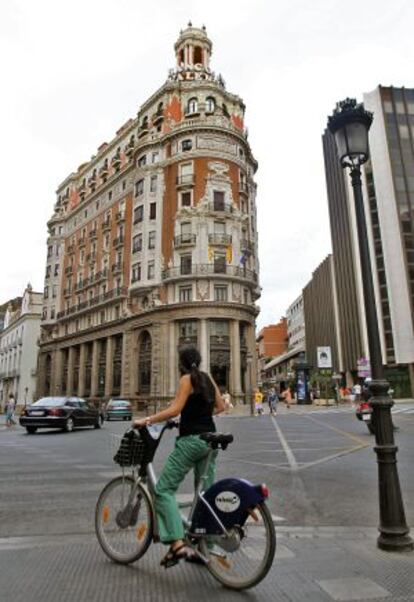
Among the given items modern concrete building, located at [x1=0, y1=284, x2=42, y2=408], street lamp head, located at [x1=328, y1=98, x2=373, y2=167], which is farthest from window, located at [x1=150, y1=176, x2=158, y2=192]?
street lamp head, located at [x1=328, y1=98, x2=373, y2=167]

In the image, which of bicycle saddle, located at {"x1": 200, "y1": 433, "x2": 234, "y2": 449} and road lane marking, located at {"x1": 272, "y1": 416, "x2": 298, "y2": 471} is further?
road lane marking, located at {"x1": 272, "y1": 416, "x2": 298, "y2": 471}

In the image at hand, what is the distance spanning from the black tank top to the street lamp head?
3.24m

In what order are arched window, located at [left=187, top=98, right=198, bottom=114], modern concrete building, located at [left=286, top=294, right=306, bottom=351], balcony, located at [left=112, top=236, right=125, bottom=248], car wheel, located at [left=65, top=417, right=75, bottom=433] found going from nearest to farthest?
car wheel, located at [left=65, top=417, right=75, bottom=433]
arched window, located at [left=187, top=98, right=198, bottom=114]
balcony, located at [left=112, top=236, right=125, bottom=248]
modern concrete building, located at [left=286, top=294, right=306, bottom=351]

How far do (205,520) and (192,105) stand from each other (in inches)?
1927

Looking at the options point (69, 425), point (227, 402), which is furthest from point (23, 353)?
point (227, 402)

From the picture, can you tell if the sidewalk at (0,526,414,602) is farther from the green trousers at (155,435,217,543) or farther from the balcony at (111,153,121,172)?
the balcony at (111,153,121,172)

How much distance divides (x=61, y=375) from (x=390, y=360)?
41.5 metres

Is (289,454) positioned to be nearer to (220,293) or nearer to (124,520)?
(124,520)

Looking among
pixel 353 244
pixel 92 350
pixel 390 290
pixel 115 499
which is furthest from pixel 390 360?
pixel 115 499

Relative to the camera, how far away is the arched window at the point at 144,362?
41.9 m

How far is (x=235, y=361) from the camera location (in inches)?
1572

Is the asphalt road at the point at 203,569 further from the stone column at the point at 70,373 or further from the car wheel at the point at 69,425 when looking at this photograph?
the stone column at the point at 70,373

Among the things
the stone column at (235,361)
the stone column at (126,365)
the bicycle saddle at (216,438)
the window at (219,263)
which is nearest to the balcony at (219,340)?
the stone column at (235,361)

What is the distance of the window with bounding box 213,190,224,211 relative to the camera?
43.2m
